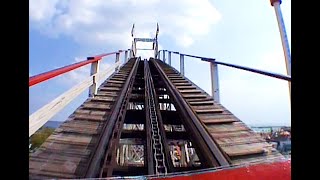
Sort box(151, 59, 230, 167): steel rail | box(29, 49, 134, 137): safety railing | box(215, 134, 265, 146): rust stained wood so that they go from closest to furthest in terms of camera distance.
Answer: box(29, 49, 134, 137): safety railing < box(151, 59, 230, 167): steel rail < box(215, 134, 265, 146): rust stained wood

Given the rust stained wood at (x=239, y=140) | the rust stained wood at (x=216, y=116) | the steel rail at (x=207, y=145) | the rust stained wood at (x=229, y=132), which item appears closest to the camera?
the steel rail at (x=207, y=145)

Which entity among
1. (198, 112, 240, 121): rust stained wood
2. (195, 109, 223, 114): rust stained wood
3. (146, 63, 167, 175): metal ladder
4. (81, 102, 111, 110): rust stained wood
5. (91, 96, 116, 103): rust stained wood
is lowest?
(146, 63, 167, 175): metal ladder

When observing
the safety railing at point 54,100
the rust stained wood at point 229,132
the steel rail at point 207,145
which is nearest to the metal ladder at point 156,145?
the steel rail at point 207,145

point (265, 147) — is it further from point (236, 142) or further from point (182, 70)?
point (182, 70)

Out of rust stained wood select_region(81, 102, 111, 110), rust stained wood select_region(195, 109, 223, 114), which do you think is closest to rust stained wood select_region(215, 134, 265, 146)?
rust stained wood select_region(195, 109, 223, 114)

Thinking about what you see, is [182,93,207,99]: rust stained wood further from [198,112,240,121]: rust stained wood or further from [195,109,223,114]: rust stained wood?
[198,112,240,121]: rust stained wood

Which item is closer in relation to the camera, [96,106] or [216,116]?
[216,116]

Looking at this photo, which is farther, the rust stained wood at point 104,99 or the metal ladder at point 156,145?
the rust stained wood at point 104,99

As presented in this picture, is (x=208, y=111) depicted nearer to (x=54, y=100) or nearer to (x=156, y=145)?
(x=156, y=145)

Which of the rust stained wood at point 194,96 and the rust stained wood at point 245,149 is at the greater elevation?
the rust stained wood at point 194,96

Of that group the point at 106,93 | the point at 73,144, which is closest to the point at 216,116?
the point at 73,144

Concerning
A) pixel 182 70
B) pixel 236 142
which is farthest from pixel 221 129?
pixel 182 70

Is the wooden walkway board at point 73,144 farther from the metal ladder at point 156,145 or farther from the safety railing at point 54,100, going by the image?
the metal ladder at point 156,145
